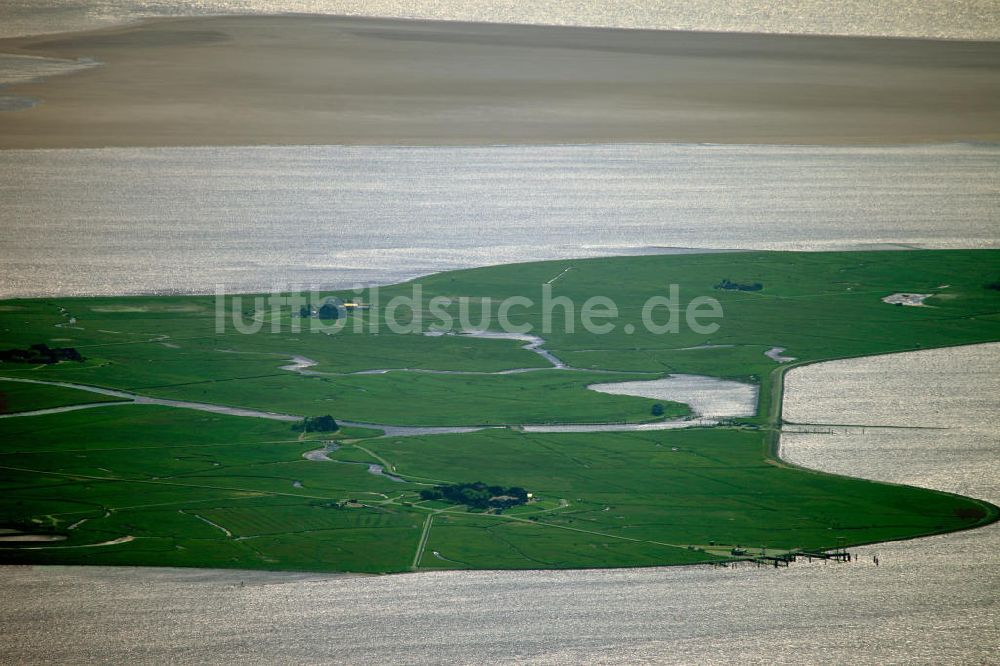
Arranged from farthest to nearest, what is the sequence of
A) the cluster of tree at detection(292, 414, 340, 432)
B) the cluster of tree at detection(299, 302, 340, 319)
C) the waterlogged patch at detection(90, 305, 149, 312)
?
the waterlogged patch at detection(90, 305, 149, 312) → the cluster of tree at detection(299, 302, 340, 319) → the cluster of tree at detection(292, 414, 340, 432)

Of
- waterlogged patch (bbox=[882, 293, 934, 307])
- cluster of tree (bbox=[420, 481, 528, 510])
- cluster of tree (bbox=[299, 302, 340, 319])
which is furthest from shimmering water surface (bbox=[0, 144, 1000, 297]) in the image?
cluster of tree (bbox=[420, 481, 528, 510])

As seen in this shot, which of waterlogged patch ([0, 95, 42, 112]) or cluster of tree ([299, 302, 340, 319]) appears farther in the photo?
waterlogged patch ([0, 95, 42, 112])

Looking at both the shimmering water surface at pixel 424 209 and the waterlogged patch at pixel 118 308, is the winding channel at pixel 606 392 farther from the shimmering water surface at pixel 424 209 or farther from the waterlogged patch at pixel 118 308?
the shimmering water surface at pixel 424 209

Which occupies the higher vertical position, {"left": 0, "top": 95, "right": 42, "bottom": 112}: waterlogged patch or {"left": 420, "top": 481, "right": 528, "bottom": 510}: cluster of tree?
{"left": 0, "top": 95, "right": 42, "bottom": 112}: waterlogged patch

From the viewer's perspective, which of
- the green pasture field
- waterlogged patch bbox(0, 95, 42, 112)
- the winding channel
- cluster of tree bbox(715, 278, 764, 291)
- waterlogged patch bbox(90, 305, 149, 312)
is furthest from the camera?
waterlogged patch bbox(0, 95, 42, 112)

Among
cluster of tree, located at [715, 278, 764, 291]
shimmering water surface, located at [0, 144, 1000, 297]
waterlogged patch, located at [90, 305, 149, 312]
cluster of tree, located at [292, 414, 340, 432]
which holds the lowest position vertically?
cluster of tree, located at [292, 414, 340, 432]

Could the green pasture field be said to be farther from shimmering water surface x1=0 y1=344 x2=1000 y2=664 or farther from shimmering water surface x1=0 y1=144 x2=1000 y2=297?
shimmering water surface x1=0 y1=344 x2=1000 y2=664

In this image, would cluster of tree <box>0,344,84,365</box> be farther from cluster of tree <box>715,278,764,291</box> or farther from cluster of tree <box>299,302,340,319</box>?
cluster of tree <box>715,278,764,291</box>
